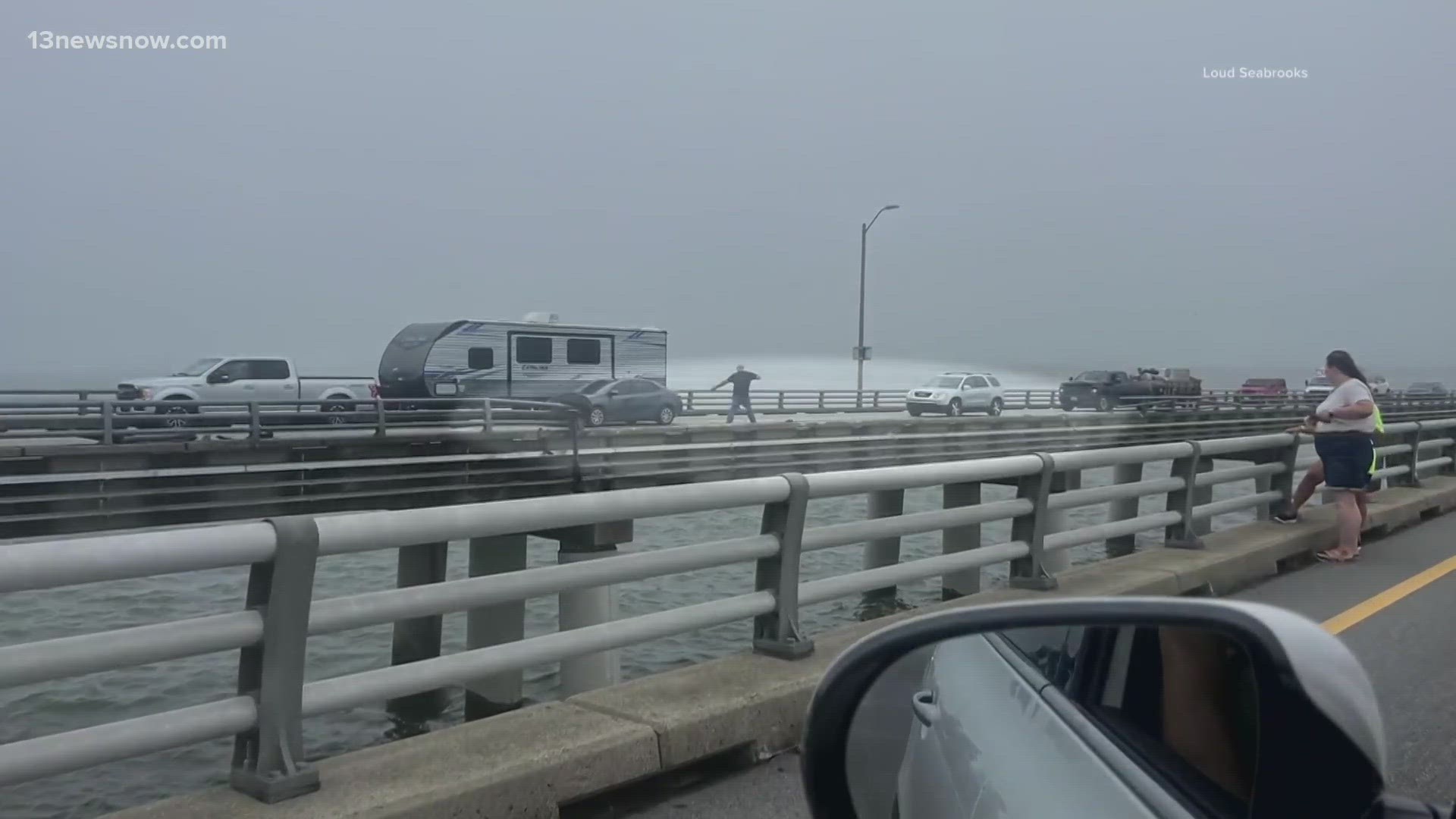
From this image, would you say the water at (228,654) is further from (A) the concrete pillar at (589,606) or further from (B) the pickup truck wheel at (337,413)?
(B) the pickup truck wheel at (337,413)

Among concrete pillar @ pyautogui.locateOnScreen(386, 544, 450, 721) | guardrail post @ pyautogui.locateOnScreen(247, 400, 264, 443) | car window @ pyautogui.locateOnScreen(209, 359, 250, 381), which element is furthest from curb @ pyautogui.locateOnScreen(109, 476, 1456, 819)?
car window @ pyautogui.locateOnScreen(209, 359, 250, 381)

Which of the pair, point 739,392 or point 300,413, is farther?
point 739,392

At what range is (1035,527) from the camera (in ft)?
24.7

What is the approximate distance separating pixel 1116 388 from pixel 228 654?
40.8m

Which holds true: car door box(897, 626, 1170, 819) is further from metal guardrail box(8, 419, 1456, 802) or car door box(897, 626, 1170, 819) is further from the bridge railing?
the bridge railing

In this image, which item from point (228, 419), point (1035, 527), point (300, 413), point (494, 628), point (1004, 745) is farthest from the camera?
point (300, 413)

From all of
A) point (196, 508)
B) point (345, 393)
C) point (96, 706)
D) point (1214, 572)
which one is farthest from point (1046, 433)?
point (345, 393)

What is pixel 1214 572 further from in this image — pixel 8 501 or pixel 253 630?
pixel 8 501

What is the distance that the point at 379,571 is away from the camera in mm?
14062

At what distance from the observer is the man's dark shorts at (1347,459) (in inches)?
416

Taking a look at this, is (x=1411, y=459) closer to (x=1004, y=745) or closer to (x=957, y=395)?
(x=1004, y=745)

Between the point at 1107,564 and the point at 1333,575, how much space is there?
2.48 metres

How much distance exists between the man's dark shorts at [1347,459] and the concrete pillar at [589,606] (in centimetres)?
603

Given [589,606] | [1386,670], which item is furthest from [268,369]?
[1386,670]
